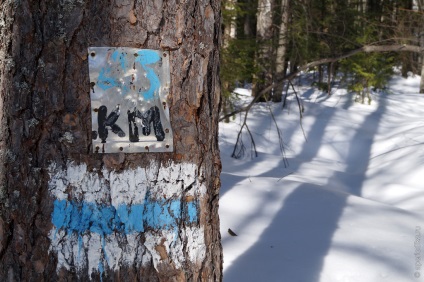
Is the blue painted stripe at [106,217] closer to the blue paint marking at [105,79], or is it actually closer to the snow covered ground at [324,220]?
the blue paint marking at [105,79]

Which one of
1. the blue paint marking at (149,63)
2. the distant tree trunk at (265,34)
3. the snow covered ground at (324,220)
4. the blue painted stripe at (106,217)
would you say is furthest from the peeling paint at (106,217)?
the distant tree trunk at (265,34)

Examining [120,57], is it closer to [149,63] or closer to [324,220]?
[149,63]

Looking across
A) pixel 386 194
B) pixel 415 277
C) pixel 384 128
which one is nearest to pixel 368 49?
pixel 386 194

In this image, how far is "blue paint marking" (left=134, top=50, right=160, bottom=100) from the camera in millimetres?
1427

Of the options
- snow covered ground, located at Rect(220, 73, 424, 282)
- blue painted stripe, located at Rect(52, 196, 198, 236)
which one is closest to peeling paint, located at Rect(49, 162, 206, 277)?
blue painted stripe, located at Rect(52, 196, 198, 236)

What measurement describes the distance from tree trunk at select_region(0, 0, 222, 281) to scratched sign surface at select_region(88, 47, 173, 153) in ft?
0.08

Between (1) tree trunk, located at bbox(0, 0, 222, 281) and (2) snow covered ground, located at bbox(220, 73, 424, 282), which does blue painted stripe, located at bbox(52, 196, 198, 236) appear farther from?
(2) snow covered ground, located at bbox(220, 73, 424, 282)

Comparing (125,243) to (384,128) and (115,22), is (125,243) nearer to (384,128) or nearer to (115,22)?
(115,22)

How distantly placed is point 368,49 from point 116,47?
4429 millimetres

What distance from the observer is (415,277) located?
2682 mm

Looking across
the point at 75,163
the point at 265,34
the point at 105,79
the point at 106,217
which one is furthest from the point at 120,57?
the point at 265,34

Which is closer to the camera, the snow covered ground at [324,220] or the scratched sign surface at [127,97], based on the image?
the scratched sign surface at [127,97]

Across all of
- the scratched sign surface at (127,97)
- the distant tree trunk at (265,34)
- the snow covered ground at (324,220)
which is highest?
the distant tree trunk at (265,34)

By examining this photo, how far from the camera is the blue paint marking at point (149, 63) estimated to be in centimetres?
143
